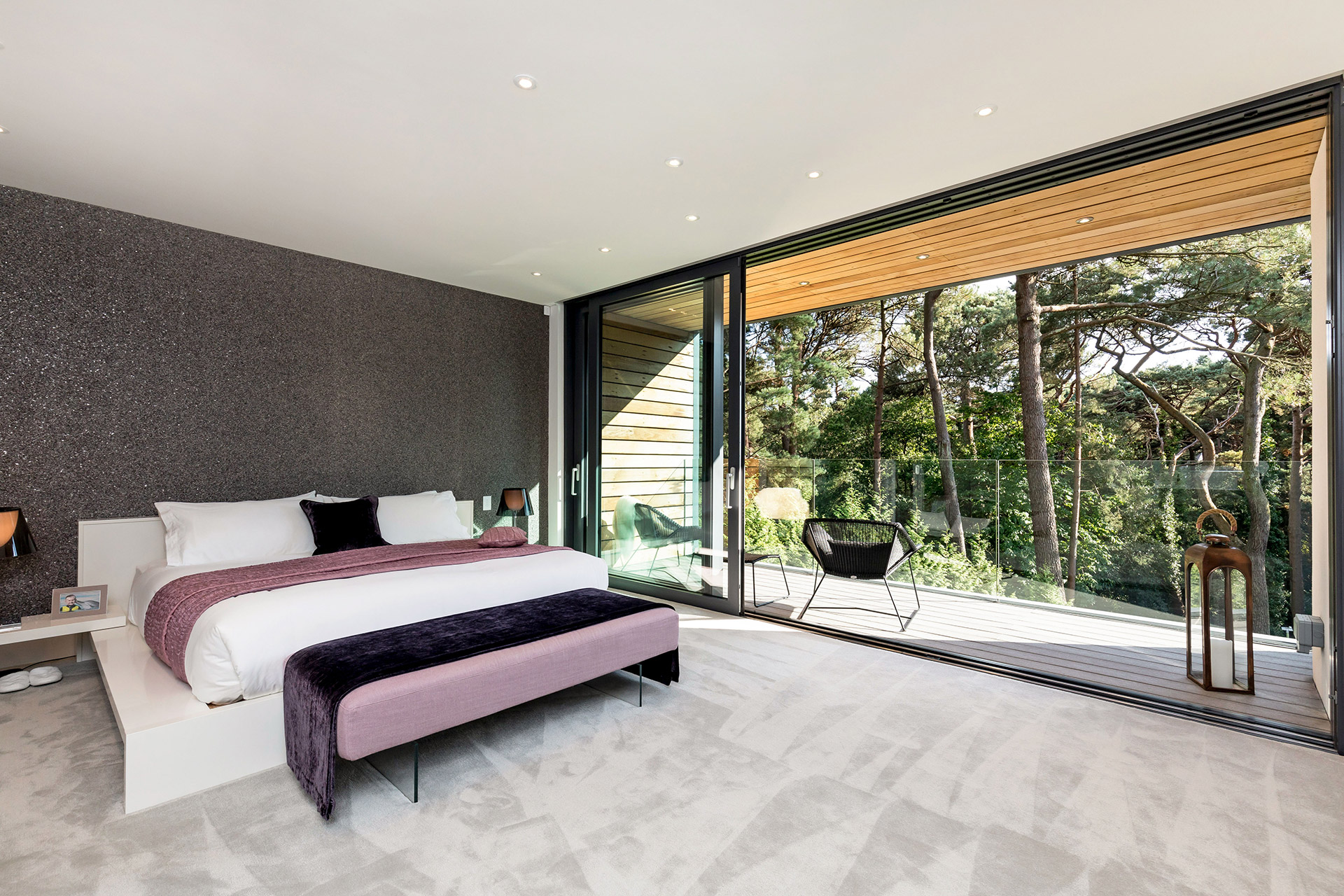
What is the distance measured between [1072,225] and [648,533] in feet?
11.9

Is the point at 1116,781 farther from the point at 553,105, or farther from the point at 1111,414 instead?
the point at 553,105

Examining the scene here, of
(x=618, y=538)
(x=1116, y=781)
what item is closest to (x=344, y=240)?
(x=618, y=538)

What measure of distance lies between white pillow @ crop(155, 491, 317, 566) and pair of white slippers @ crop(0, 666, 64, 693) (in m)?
0.68

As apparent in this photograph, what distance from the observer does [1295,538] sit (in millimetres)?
2973

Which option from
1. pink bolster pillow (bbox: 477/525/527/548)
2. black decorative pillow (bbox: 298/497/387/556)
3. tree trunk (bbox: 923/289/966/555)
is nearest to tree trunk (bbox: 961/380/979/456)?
tree trunk (bbox: 923/289/966/555)

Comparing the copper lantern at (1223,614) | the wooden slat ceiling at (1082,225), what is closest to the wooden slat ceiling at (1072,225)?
the wooden slat ceiling at (1082,225)

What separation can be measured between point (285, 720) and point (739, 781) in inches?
65.8

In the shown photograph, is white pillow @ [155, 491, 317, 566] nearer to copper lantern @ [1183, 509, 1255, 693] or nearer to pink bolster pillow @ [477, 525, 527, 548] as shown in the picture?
pink bolster pillow @ [477, 525, 527, 548]

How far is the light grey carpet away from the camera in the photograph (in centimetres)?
173

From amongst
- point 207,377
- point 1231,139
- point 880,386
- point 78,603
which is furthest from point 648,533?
point 1231,139

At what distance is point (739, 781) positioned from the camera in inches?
88.1

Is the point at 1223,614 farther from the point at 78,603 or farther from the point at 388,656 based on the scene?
the point at 78,603

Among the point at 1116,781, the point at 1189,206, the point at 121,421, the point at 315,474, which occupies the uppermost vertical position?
the point at 1189,206

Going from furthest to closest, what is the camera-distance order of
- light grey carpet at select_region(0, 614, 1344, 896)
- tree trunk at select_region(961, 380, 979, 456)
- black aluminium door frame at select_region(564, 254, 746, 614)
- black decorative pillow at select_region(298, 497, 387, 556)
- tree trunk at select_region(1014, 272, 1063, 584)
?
tree trunk at select_region(961, 380, 979, 456), black aluminium door frame at select_region(564, 254, 746, 614), tree trunk at select_region(1014, 272, 1063, 584), black decorative pillow at select_region(298, 497, 387, 556), light grey carpet at select_region(0, 614, 1344, 896)
